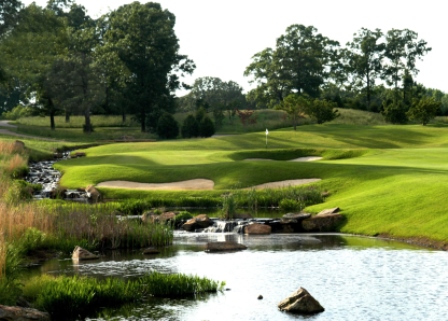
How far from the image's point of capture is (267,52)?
141m

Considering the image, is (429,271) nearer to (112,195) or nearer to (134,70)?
(112,195)

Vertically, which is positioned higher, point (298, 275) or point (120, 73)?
point (120, 73)

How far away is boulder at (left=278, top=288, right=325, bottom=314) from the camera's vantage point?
1773 centimetres

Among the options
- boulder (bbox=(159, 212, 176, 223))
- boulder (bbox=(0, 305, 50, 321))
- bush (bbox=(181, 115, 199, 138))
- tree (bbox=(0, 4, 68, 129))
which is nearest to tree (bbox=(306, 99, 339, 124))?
bush (bbox=(181, 115, 199, 138))

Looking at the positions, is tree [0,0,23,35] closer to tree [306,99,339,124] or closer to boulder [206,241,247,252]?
tree [306,99,339,124]

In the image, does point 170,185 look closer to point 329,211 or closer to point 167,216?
point 167,216

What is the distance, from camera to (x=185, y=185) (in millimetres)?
46906

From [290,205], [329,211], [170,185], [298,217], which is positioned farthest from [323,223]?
[170,185]

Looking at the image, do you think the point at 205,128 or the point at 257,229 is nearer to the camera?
the point at 257,229

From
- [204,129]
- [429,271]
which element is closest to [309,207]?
[429,271]

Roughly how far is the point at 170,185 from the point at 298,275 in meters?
25.6

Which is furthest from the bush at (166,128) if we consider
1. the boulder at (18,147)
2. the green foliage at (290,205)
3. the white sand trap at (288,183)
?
the green foliage at (290,205)

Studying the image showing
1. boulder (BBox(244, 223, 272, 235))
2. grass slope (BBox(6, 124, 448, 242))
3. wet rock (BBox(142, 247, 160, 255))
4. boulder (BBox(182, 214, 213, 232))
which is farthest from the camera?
boulder (BBox(182, 214, 213, 232))

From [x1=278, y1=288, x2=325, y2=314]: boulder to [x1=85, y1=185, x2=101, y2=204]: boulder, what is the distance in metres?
27.3
